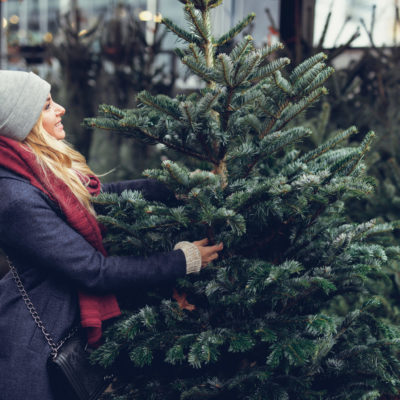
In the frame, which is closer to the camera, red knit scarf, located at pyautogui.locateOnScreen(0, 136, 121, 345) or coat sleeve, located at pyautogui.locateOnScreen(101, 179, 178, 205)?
red knit scarf, located at pyautogui.locateOnScreen(0, 136, 121, 345)

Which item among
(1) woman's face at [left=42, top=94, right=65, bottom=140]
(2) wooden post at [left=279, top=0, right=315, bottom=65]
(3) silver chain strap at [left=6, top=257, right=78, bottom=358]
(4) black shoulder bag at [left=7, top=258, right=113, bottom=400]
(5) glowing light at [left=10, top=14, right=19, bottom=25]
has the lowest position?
(4) black shoulder bag at [left=7, top=258, right=113, bottom=400]

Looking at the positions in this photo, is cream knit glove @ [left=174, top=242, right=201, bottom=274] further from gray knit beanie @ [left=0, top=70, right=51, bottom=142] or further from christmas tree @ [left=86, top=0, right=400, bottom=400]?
gray knit beanie @ [left=0, top=70, right=51, bottom=142]

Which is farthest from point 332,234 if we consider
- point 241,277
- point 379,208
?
point 379,208

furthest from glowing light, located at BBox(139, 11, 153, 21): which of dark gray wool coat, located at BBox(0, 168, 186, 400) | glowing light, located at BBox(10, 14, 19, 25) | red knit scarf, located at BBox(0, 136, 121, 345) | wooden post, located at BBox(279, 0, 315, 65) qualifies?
dark gray wool coat, located at BBox(0, 168, 186, 400)

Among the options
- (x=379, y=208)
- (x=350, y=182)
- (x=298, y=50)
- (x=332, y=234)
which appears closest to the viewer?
(x=350, y=182)

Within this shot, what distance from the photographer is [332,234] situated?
1.86 m

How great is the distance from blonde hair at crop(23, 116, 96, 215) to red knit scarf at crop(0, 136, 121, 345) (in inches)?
1.1

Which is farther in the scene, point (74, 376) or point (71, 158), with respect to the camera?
point (71, 158)

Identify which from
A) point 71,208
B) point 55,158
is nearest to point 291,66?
point 55,158

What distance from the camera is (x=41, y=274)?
183 centimetres

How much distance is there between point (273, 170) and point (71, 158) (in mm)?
911

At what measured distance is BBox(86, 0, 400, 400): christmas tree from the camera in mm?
1618

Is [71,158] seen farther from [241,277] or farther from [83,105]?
[83,105]

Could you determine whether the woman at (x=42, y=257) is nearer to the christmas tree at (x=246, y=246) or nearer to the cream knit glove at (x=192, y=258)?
the cream knit glove at (x=192, y=258)
